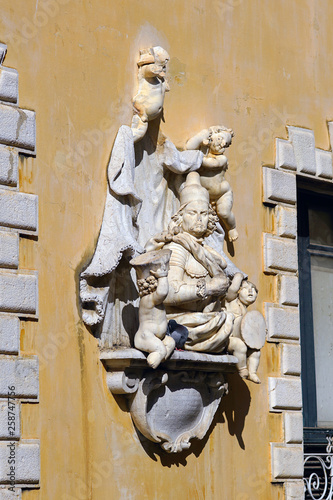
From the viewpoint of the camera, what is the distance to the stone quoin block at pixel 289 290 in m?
9.29

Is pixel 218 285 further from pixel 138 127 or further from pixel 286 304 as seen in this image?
pixel 286 304

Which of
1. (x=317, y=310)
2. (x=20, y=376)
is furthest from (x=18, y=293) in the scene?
(x=317, y=310)

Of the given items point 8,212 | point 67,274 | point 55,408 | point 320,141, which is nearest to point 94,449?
point 55,408

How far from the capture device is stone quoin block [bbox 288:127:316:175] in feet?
31.8

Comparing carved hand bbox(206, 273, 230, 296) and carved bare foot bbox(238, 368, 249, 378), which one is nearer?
carved hand bbox(206, 273, 230, 296)

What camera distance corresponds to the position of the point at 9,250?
24.4 feet

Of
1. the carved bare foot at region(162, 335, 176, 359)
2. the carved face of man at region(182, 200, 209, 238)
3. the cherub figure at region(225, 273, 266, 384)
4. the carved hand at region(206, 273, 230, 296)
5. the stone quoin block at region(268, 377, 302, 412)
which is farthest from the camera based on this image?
the stone quoin block at region(268, 377, 302, 412)

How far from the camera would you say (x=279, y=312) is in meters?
9.22

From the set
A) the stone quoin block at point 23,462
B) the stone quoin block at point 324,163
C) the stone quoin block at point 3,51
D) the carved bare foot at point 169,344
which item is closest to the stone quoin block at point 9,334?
the stone quoin block at point 23,462

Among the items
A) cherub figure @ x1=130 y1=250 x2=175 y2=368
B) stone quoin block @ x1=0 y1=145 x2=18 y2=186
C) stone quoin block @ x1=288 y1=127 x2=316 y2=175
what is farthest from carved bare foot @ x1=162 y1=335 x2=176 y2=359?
stone quoin block @ x1=288 y1=127 x2=316 y2=175

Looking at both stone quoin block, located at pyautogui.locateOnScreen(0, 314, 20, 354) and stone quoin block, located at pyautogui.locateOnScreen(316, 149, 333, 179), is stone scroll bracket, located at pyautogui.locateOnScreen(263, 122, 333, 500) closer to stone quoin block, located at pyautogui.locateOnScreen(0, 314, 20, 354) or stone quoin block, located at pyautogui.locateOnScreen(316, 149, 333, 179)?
stone quoin block, located at pyautogui.locateOnScreen(316, 149, 333, 179)

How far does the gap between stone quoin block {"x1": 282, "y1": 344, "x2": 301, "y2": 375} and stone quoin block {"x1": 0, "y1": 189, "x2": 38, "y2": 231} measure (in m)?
2.51

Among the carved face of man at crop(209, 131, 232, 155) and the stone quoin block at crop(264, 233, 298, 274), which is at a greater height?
the carved face of man at crop(209, 131, 232, 155)

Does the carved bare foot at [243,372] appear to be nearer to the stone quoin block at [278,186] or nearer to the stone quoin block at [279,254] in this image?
the stone quoin block at [279,254]
